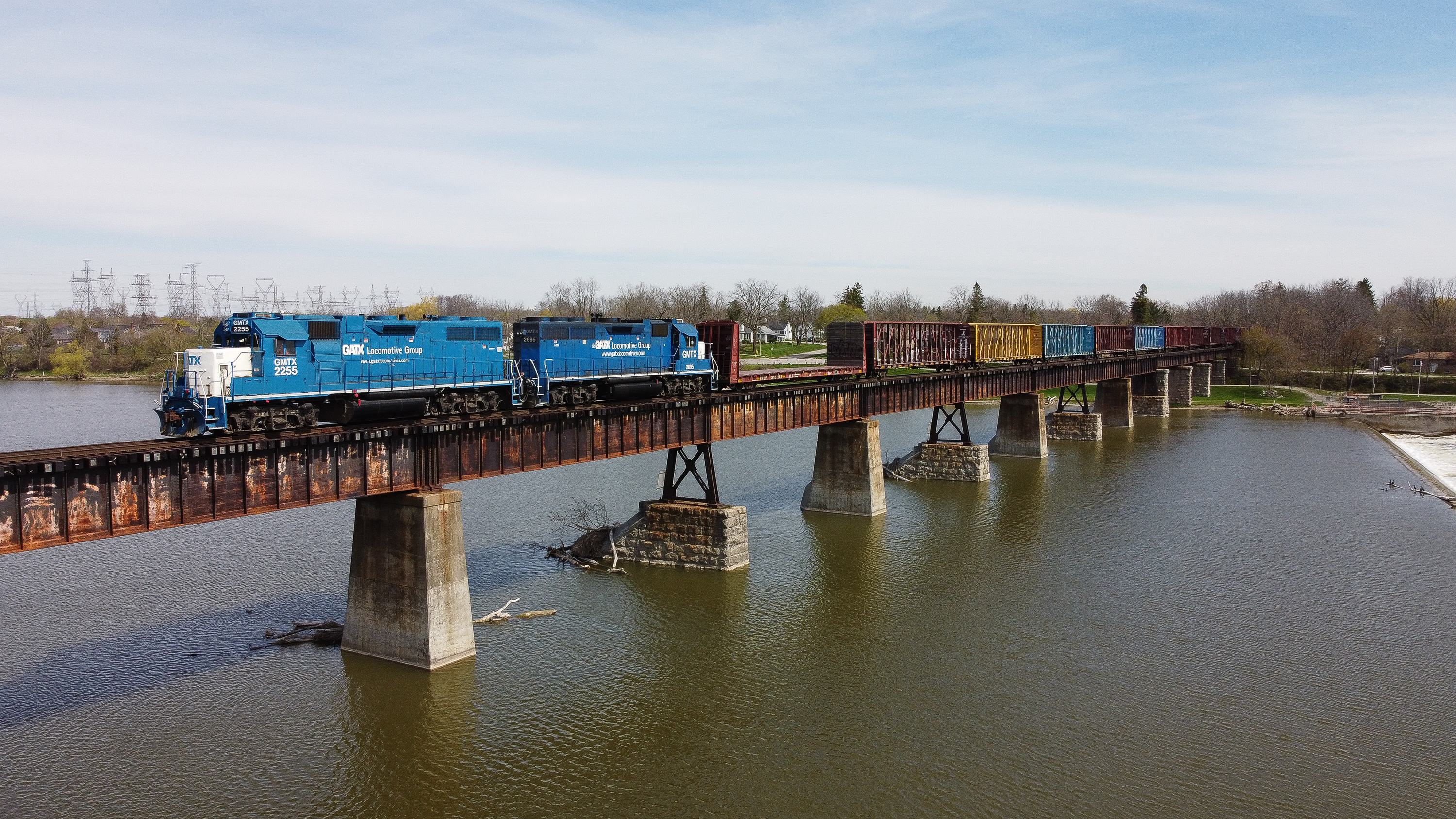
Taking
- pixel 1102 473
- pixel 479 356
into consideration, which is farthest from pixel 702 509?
pixel 1102 473

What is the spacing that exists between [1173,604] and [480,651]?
22.3m

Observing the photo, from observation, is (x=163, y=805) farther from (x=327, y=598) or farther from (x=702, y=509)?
(x=702, y=509)

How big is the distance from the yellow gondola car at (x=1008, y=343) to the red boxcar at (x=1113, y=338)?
47.0ft

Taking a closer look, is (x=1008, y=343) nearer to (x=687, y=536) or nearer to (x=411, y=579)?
(x=687, y=536)

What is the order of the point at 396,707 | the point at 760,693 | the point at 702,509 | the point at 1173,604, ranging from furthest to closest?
the point at 702,509 → the point at 1173,604 → the point at 760,693 → the point at 396,707

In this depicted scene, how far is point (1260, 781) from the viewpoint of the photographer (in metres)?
19.0

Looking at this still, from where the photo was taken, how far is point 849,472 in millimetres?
43344

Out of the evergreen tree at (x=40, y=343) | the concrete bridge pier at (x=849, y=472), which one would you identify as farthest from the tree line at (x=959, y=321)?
the concrete bridge pier at (x=849, y=472)

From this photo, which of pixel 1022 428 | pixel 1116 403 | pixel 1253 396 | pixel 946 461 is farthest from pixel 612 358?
pixel 1253 396

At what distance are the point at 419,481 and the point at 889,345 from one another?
28389mm

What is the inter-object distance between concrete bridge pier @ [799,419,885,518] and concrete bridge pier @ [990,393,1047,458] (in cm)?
2208

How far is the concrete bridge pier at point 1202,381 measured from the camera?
107 m

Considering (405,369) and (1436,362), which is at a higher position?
(405,369)

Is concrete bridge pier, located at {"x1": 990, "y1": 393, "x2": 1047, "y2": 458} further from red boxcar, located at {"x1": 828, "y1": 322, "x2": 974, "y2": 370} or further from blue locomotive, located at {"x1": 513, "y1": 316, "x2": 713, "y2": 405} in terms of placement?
blue locomotive, located at {"x1": 513, "y1": 316, "x2": 713, "y2": 405}
